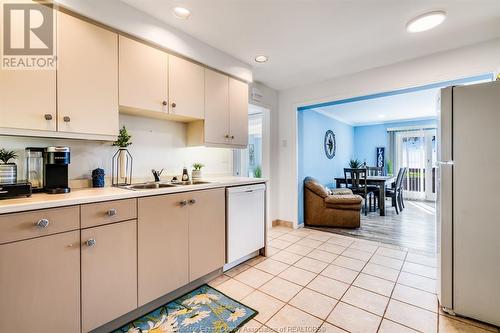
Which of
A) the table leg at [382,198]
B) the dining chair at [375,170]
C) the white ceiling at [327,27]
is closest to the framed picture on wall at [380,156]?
the dining chair at [375,170]

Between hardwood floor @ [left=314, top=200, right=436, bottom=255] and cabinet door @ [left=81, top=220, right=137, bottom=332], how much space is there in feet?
10.2

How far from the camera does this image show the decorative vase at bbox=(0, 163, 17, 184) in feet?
4.56

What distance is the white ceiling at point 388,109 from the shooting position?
4.57 meters

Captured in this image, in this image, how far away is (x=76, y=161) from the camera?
6.08 feet

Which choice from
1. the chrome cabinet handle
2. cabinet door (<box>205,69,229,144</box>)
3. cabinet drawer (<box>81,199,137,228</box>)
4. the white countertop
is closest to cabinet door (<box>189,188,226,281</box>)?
the white countertop

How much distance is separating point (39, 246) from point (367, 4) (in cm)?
283

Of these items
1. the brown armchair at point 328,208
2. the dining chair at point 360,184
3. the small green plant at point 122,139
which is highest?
the small green plant at point 122,139

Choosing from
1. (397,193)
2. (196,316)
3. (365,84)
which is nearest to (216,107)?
(196,316)

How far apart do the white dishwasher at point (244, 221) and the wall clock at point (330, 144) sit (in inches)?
144

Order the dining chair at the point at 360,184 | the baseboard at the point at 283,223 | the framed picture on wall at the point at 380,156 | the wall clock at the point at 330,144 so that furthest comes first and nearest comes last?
the framed picture on wall at the point at 380,156 < the wall clock at the point at 330,144 < the dining chair at the point at 360,184 < the baseboard at the point at 283,223

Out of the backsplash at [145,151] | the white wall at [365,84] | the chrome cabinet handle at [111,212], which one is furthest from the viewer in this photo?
the white wall at [365,84]

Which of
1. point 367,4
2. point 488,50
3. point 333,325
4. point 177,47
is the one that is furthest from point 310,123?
point 333,325

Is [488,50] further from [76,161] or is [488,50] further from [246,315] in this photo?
[76,161]

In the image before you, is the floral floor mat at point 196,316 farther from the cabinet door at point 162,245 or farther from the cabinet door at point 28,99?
the cabinet door at point 28,99
